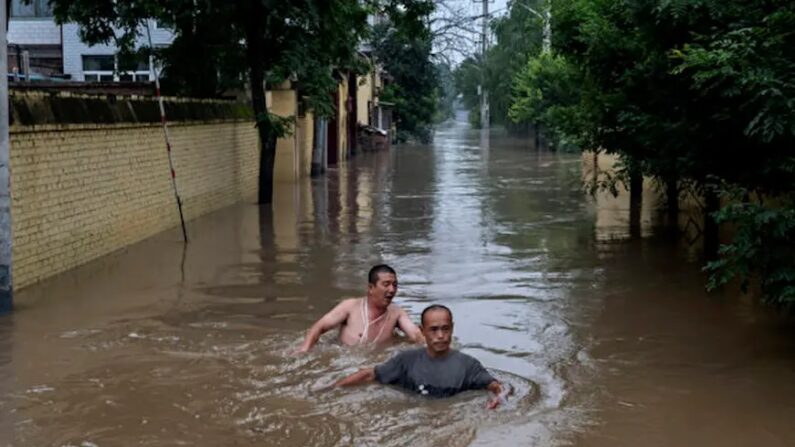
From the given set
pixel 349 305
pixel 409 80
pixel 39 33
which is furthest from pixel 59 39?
pixel 409 80

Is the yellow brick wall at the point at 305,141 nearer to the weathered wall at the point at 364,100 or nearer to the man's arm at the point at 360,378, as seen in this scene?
the weathered wall at the point at 364,100

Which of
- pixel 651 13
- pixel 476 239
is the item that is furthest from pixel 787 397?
pixel 476 239

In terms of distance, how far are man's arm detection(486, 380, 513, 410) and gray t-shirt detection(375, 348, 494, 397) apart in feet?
0.14

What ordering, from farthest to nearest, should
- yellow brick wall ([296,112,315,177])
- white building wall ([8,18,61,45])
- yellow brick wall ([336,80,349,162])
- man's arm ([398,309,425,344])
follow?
yellow brick wall ([336,80,349,162]) < white building wall ([8,18,61,45]) < yellow brick wall ([296,112,315,177]) < man's arm ([398,309,425,344])

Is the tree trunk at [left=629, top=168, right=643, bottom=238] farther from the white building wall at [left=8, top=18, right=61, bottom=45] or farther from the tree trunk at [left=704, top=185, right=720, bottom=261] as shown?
the white building wall at [left=8, top=18, right=61, bottom=45]

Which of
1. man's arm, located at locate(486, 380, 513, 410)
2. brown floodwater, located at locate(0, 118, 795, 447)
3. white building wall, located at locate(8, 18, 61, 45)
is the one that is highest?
white building wall, located at locate(8, 18, 61, 45)

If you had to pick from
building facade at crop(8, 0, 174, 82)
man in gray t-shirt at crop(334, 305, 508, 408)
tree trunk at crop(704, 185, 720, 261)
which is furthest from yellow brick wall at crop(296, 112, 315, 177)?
man in gray t-shirt at crop(334, 305, 508, 408)

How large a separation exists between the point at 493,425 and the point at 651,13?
5193 mm

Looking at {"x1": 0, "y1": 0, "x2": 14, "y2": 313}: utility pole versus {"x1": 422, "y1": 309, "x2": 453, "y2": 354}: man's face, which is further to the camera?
{"x1": 0, "y1": 0, "x2": 14, "y2": 313}: utility pole

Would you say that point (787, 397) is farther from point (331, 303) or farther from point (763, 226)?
point (331, 303)

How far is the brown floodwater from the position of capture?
6879mm

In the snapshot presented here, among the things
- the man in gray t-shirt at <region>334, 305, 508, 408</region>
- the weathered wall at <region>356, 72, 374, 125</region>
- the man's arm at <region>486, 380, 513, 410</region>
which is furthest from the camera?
the weathered wall at <region>356, 72, 374, 125</region>

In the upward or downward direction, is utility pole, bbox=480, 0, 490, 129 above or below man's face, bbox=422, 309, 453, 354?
above

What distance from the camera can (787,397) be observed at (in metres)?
7.55
